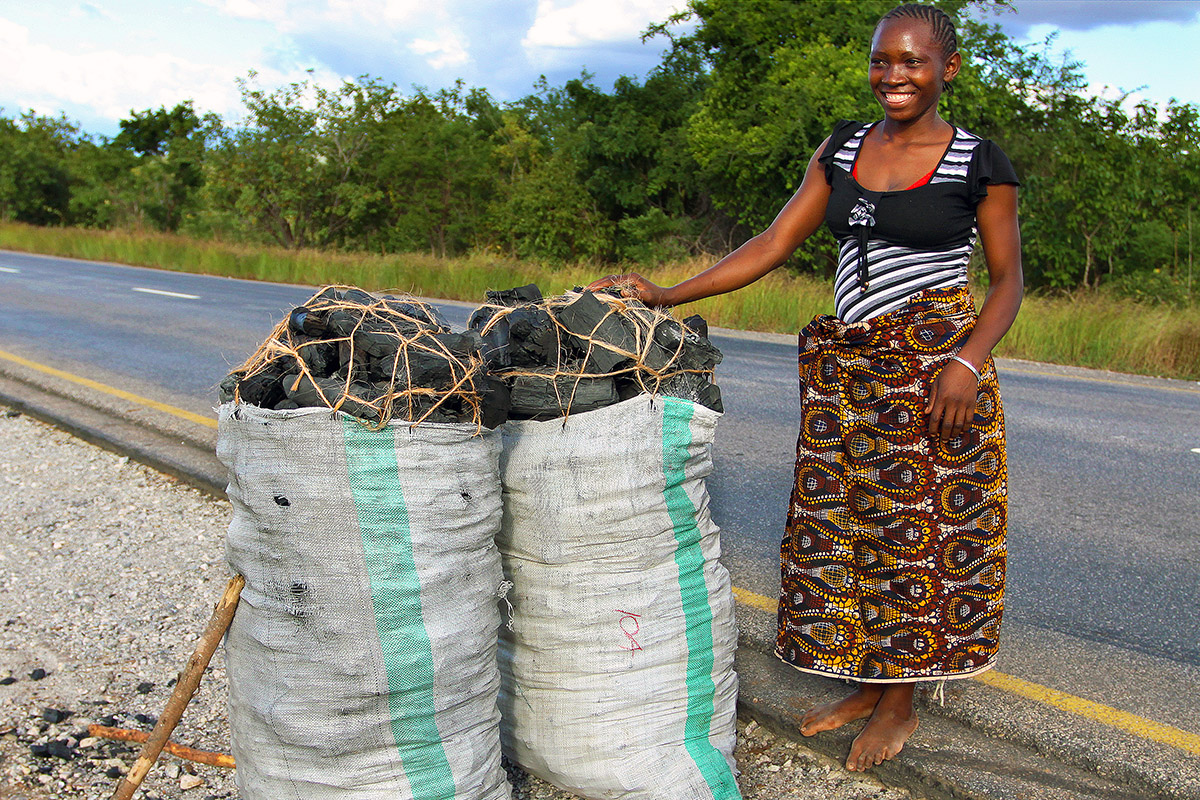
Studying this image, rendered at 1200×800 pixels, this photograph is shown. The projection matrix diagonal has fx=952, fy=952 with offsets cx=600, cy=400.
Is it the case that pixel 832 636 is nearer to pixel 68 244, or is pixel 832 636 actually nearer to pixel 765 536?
pixel 765 536

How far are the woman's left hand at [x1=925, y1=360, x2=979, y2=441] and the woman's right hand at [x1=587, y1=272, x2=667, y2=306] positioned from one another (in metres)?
0.70

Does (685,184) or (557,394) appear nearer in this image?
(557,394)

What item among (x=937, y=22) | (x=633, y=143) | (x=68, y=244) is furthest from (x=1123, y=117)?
(x=68, y=244)

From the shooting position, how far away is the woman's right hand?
2352 millimetres

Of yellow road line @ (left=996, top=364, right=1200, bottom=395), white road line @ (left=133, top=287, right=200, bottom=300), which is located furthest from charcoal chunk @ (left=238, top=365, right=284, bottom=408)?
white road line @ (left=133, top=287, right=200, bottom=300)

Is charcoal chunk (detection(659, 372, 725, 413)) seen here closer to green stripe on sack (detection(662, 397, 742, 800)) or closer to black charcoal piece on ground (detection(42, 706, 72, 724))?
green stripe on sack (detection(662, 397, 742, 800))

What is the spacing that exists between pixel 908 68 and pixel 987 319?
1.95 feet

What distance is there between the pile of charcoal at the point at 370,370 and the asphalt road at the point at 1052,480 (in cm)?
183

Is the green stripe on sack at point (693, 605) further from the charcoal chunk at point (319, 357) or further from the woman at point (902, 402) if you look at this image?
the charcoal chunk at point (319, 357)

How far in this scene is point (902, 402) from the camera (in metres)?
2.21

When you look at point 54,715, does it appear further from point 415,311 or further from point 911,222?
point 911,222

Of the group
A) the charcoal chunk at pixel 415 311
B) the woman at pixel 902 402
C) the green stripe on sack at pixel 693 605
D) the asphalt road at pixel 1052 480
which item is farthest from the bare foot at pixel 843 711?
the charcoal chunk at pixel 415 311

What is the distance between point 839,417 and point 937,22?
932mm

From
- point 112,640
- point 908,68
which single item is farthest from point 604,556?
point 112,640
